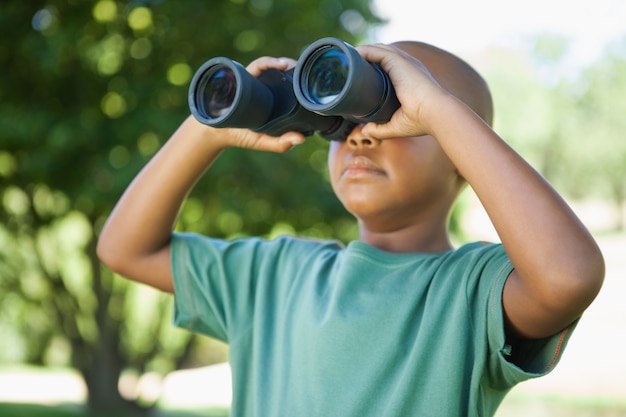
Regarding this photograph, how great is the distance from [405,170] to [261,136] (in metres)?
0.30

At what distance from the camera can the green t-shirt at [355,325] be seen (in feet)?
3.83

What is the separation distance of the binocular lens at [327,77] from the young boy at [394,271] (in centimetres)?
7

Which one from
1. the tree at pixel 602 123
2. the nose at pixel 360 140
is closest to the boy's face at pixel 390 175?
the nose at pixel 360 140

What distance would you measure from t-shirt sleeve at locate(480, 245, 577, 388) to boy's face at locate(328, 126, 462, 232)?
22cm

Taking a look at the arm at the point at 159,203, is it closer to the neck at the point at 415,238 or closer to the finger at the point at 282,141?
the finger at the point at 282,141

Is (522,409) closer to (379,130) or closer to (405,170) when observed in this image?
(405,170)

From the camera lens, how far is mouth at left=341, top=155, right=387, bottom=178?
1.33m

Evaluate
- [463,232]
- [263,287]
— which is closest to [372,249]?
[263,287]

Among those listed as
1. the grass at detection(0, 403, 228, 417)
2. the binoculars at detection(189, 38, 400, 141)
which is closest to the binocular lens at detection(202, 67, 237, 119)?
the binoculars at detection(189, 38, 400, 141)

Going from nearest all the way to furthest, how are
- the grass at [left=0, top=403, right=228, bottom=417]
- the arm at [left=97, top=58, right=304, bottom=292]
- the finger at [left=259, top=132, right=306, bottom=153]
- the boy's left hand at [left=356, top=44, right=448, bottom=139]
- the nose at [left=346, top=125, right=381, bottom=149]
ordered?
1. the boy's left hand at [left=356, top=44, right=448, bottom=139]
2. the nose at [left=346, top=125, right=381, bottom=149]
3. the finger at [left=259, top=132, right=306, bottom=153]
4. the arm at [left=97, top=58, right=304, bottom=292]
5. the grass at [left=0, top=403, right=228, bottom=417]

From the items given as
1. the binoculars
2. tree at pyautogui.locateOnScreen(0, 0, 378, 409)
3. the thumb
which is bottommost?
the thumb

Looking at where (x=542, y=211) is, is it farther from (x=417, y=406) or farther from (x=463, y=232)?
(x=463, y=232)

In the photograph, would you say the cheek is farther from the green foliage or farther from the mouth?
the green foliage

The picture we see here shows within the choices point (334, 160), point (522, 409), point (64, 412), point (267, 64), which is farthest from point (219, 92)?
point (522, 409)
